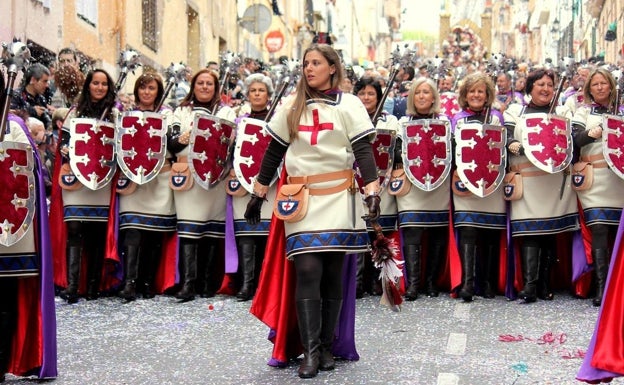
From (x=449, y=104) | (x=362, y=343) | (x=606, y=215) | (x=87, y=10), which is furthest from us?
(x=87, y=10)

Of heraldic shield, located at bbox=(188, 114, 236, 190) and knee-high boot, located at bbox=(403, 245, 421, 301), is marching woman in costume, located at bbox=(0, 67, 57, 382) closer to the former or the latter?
heraldic shield, located at bbox=(188, 114, 236, 190)

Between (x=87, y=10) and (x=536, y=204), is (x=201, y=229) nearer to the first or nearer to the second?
(x=536, y=204)

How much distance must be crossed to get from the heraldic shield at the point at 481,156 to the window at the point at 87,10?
10184 mm

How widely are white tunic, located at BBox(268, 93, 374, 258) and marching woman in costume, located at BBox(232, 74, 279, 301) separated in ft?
9.02

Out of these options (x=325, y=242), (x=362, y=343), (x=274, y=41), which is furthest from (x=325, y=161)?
(x=274, y=41)

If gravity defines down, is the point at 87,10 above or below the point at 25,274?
above

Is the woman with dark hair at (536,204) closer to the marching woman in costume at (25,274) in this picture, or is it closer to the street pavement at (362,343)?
the street pavement at (362,343)

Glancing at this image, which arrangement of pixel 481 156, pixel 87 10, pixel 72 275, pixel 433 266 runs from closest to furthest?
1. pixel 481 156
2. pixel 72 275
3. pixel 433 266
4. pixel 87 10

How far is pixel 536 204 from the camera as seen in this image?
9234 millimetres

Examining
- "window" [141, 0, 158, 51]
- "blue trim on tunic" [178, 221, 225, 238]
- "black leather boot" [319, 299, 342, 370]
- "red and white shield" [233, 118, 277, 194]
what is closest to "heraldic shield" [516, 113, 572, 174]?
"red and white shield" [233, 118, 277, 194]

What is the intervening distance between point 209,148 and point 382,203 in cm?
138

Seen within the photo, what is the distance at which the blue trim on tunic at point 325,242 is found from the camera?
6.46 m

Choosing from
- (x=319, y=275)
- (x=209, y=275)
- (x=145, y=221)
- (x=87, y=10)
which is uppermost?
(x=87, y=10)

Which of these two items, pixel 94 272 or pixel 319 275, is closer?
pixel 319 275
